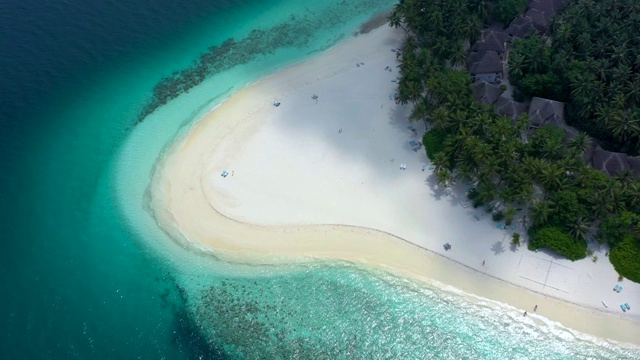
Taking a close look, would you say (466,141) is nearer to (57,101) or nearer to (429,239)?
(429,239)

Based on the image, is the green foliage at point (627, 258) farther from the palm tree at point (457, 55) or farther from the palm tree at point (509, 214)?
the palm tree at point (457, 55)

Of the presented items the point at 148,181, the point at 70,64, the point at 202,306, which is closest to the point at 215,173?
the point at 148,181

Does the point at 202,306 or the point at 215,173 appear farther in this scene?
the point at 215,173

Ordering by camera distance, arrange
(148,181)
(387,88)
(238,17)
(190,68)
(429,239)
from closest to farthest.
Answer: (429,239)
(148,181)
(387,88)
(190,68)
(238,17)

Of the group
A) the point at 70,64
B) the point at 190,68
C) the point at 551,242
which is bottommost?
the point at 551,242

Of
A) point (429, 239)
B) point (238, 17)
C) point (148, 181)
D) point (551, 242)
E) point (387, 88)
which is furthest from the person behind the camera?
point (238, 17)

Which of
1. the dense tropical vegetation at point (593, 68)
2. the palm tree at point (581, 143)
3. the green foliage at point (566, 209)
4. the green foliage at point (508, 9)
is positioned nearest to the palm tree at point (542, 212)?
the green foliage at point (566, 209)

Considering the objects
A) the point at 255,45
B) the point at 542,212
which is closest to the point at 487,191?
the point at 542,212
